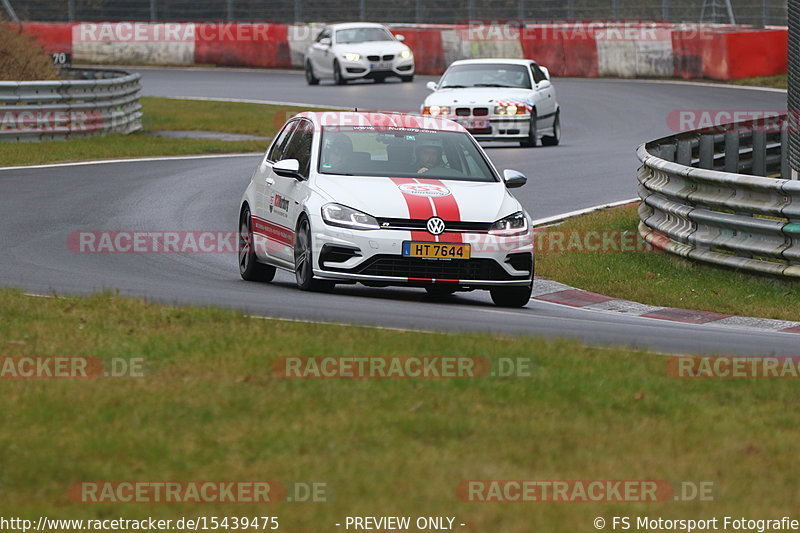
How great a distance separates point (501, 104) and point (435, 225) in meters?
15.3

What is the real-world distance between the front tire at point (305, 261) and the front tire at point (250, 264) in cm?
113

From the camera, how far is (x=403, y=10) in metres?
47.9

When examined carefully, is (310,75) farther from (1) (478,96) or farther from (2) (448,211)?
(2) (448,211)

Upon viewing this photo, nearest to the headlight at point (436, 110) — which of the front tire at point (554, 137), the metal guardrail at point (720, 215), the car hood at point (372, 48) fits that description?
the front tire at point (554, 137)

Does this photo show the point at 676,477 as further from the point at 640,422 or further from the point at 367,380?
the point at 367,380

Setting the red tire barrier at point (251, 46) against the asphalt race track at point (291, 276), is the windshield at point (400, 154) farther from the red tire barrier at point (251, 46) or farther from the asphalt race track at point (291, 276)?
the red tire barrier at point (251, 46)

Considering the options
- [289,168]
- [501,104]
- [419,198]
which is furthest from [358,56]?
[419,198]

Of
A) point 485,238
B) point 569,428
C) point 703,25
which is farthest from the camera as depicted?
point 703,25

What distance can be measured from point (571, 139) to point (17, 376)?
22284 mm

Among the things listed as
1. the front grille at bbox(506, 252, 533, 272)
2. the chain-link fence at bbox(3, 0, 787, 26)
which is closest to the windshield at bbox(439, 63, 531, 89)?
the chain-link fence at bbox(3, 0, 787, 26)

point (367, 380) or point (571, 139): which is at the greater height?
point (367, 380)

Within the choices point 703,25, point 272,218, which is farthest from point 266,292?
point 703,25

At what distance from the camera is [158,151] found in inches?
1046

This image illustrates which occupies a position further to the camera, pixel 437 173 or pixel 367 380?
pixel 437 173
